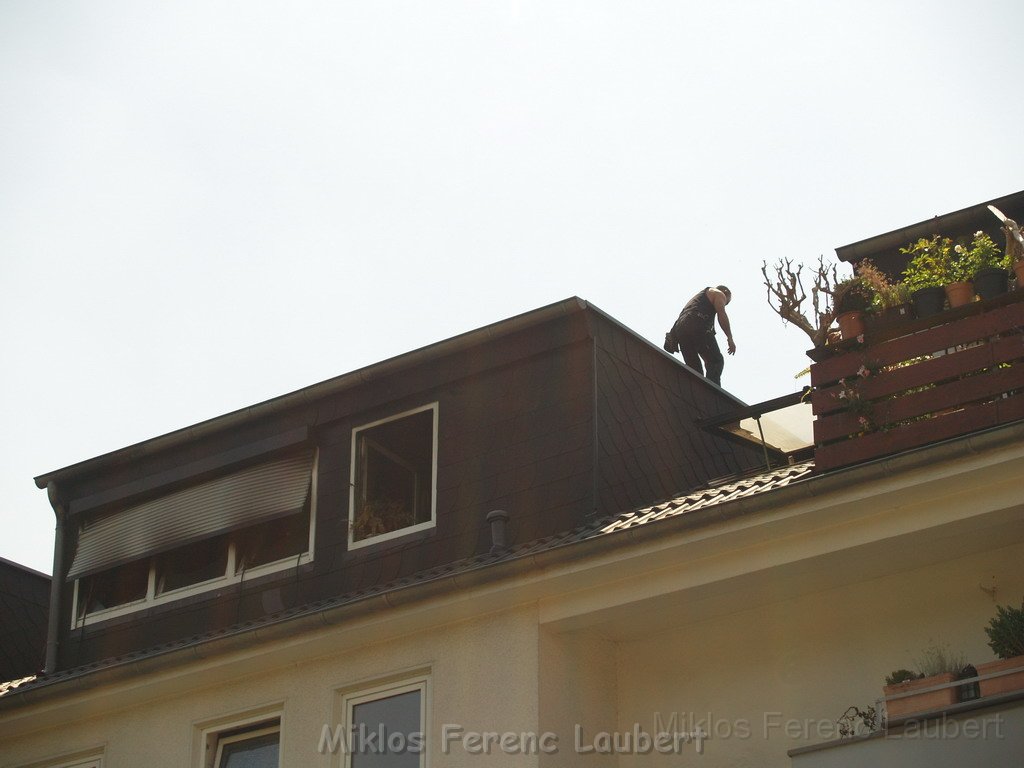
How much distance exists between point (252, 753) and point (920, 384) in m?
6.24

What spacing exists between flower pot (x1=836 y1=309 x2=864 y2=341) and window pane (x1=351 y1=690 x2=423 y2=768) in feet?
13.8

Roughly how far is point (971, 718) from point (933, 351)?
101 inches

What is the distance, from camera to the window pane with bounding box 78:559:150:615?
51.4ft

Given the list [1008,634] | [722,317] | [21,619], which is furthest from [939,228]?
[21,619]

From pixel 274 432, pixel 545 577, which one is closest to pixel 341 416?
pixel 274 432

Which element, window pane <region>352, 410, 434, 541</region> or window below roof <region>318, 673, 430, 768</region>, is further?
window pane <region>352, 410, 434, 541</region>

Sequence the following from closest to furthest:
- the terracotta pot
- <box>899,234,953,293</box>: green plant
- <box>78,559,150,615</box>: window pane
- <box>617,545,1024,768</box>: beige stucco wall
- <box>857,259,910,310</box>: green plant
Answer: <box>617,545,1024,768</box>: beige stucco wall
the terracotta pot
<box>857,259,910,310</box>: green plant
<box>899,234,953,293</box>: green plant
<box>78,559,150,615</box>: window pane

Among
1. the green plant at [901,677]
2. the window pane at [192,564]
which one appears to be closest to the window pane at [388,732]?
the window pane at [192,564]

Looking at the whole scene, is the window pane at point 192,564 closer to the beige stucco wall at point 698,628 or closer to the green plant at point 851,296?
the beige stucco wall at point 698,628

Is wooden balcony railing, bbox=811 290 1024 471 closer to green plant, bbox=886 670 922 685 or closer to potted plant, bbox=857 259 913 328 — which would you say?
potted plant, bbox=857 259 913 328

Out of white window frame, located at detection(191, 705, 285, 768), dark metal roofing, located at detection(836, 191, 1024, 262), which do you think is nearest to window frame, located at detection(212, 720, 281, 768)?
white window frame, located at detection(191, 705, 285, 768)

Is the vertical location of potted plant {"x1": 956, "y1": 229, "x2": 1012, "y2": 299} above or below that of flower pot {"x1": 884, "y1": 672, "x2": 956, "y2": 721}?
above

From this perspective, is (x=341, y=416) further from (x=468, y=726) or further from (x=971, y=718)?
(x=971, y=718)

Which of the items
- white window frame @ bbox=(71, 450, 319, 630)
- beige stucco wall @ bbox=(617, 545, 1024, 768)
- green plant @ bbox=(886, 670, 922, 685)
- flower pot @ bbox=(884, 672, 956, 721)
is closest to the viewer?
flower pot @ bbox=(884, 672, 956, 721)
